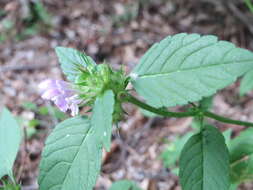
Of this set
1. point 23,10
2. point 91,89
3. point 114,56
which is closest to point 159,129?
point 114,56

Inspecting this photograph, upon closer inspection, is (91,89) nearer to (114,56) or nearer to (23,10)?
(114,56)

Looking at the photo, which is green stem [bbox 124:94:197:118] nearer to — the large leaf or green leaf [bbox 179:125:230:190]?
green leaf [bbox 179:125:230:190]

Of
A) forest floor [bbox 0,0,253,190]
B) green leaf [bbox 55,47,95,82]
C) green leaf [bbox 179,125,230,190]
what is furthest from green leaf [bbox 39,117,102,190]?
forest floor [bbox 0,0,253,190]

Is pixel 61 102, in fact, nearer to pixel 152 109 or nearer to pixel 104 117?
pixel 104 117

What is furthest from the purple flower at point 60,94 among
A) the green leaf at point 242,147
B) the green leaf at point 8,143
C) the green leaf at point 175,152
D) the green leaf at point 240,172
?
the green leaf at point 175,152

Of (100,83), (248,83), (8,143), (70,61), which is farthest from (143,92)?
(248,83)

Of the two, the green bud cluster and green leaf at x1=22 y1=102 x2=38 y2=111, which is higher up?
the green bud cluster
